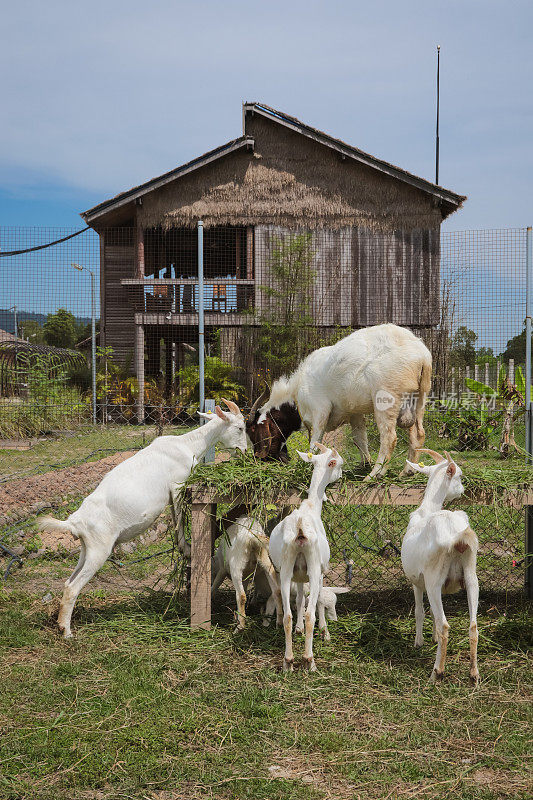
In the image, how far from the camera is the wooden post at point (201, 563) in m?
4.96

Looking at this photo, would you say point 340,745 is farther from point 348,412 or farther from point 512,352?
point 512,352

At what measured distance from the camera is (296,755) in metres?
3.28

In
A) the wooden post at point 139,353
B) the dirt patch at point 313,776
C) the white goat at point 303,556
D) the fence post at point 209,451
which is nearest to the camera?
the dirt patch at point 313,776

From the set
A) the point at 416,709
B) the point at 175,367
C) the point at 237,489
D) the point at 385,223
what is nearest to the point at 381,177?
the point at 385,223

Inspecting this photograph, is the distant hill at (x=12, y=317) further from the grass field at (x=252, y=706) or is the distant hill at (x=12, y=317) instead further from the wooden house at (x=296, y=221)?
the grass field at (x=252, y=706)

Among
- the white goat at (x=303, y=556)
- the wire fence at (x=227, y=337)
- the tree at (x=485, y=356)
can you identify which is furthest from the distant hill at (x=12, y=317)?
the white goat at (x=303, y=556)

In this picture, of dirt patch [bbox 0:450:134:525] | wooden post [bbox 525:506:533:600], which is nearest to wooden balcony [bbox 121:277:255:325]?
dirt patch [bbox 0:450:134:525]

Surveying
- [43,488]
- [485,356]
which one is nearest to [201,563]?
[43,488]

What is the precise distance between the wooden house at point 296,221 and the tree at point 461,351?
4.57 m

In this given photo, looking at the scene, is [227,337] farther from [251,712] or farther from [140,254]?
[251,712]

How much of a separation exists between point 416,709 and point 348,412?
2781 mm

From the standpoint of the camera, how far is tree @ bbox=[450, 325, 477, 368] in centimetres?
1181

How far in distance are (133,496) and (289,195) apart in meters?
14.2

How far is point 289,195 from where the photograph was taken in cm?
1777
